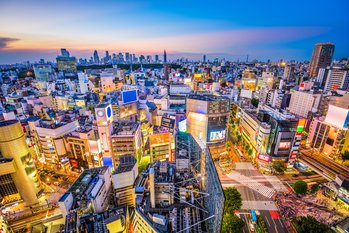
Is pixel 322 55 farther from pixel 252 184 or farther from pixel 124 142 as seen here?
pixel 124 142

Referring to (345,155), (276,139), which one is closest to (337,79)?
(345,155)

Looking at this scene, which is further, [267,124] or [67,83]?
[67,83]

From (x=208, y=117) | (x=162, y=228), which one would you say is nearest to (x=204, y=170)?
(x=162, y=228)

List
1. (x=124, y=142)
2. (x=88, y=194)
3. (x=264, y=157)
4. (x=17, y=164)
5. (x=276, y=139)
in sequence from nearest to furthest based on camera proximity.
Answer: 1. (x=88, y=194)
2. (x=17, y=164)
3. (x=276, y=139)
4. (x=124, y=142)
5. (x=264, y=157)

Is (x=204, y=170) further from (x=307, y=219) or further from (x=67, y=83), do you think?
(x=67, y=83)

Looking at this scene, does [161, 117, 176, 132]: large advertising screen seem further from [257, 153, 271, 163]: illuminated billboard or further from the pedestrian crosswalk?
[257, 153, 271, 163]: illuminated billboard

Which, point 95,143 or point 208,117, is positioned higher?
point 208,117

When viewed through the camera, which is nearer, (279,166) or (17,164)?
(17,164)

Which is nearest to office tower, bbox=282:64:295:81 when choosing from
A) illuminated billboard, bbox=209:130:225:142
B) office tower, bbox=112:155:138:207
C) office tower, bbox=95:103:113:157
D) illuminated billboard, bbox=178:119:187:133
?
illuminated billboard, bbox=209:130:225:142
